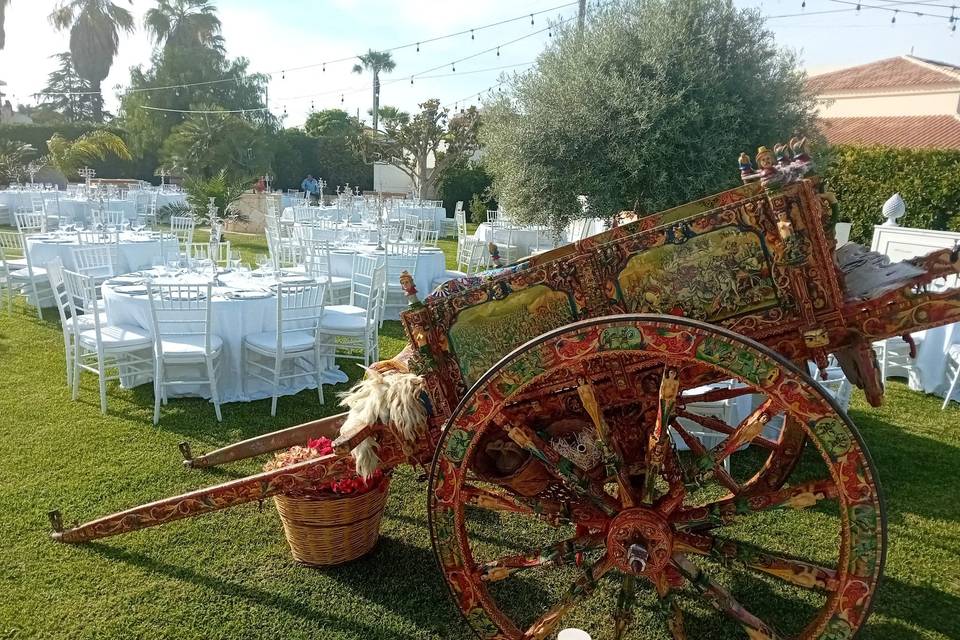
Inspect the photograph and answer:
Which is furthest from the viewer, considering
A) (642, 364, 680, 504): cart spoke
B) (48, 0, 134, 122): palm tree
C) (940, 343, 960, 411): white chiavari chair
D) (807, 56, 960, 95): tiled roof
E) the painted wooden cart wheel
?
(48, 0, 134, 122): palm tree

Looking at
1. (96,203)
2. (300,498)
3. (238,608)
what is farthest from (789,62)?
(96,203)

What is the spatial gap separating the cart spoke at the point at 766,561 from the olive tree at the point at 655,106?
317 centimetres

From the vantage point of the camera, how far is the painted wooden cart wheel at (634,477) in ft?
5.24

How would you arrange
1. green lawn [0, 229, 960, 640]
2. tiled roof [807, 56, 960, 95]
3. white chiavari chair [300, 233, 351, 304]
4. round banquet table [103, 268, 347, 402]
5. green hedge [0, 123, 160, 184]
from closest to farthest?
green lawn [0, 229, 960, 640] < round banquet table [103, 268, 347, 402] < white chiavari chair [300, 233, 351, 304] < tiled roof [807, 56, 960, 95] < green hedge [0, 123, 160, 184]

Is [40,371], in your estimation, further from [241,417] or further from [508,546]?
[508,546]

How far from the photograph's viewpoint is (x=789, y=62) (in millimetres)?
4746

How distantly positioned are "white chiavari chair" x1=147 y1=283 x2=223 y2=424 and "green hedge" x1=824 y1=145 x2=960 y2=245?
31.2ft

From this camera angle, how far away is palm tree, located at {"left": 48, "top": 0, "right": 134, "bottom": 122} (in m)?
31.2

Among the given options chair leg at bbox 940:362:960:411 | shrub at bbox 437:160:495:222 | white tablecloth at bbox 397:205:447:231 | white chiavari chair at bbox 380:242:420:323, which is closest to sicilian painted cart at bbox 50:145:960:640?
chair leg at bbox 940:362:960:411

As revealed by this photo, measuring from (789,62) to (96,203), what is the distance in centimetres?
1424

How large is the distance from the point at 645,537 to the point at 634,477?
12.6 inches

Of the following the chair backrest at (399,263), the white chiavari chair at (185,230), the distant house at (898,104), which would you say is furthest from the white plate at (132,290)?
the distant house at (898,104)

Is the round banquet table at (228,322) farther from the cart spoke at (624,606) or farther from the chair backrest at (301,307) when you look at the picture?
the cart spoke at (624,606)

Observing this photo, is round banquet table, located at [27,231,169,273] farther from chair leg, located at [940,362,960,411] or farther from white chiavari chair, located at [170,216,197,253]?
chair leg, located at [940,362,960,411]
